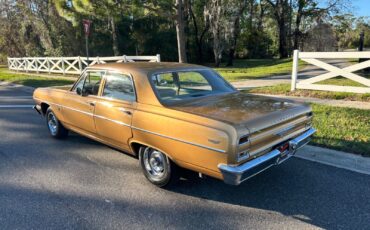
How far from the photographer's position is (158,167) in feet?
12.6

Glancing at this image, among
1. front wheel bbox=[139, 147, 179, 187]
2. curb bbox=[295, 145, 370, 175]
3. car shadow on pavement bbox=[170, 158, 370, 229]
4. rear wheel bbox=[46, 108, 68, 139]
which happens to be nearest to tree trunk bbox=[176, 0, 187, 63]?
rear wheel bbox=[46, 108, 68, 139]

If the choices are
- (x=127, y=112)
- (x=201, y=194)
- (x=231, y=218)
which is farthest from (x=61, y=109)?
(x=231, y=218)

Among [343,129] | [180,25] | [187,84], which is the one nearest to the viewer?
[187,84]

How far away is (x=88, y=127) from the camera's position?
4.80 m

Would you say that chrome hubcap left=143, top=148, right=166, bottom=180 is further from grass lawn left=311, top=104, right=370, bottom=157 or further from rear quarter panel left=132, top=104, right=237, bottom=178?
grass lawn left=311, top=104, right=370, bottom=157

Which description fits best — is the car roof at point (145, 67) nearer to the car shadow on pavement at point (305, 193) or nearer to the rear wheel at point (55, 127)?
the car shadow on pavement at point (305, 193)

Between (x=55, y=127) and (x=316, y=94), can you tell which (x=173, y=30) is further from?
(x=55, y=127)

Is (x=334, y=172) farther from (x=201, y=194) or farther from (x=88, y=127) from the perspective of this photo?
(x=88, y=127)

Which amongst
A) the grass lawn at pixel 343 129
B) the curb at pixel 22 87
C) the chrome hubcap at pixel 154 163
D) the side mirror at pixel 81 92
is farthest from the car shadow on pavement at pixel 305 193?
the curb at pixel 22 87

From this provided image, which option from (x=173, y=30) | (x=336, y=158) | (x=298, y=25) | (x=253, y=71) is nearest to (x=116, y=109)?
(x=336, y=158)

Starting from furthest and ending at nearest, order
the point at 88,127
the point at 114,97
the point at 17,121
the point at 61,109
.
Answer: the point at 17,121 < the point at 61,109 < the point at 88,127 < the point at 114,97

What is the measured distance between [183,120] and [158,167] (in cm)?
90

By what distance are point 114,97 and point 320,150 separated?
331 cm

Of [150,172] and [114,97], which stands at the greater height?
[114,97]
